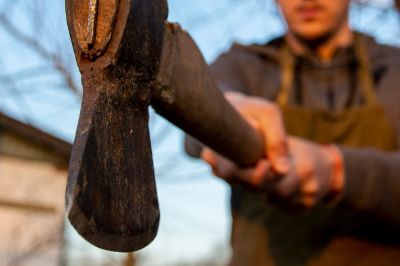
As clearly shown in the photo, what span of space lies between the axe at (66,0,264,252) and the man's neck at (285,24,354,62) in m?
1.12

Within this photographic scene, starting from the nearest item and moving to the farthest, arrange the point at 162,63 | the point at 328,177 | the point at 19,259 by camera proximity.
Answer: the point at 162,63 → the point at 328,177 → the point at 19,259

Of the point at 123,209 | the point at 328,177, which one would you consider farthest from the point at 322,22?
the point at 123,209

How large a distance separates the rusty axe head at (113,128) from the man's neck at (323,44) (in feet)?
3.93

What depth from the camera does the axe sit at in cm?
89

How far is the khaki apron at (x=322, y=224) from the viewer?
195 centimetres

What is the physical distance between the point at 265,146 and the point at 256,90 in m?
0.57

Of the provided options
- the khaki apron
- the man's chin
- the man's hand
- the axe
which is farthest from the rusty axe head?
the man's chin

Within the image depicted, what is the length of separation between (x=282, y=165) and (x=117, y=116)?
70 centimetres

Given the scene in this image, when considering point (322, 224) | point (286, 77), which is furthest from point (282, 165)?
point (286, 77)

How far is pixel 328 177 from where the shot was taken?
1716mm

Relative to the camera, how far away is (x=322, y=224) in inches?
78.2

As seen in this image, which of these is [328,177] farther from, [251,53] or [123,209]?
[123,209]

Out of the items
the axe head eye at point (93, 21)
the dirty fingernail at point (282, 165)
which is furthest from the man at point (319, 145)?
the axe head eye at point (93, 21)

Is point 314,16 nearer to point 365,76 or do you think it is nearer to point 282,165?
point 365,76
